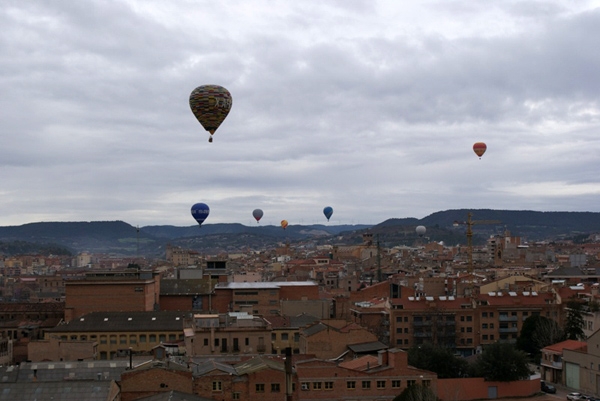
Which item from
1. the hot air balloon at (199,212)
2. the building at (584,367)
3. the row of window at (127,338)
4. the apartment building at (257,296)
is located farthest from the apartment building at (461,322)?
the hot air balloon at (199,212)

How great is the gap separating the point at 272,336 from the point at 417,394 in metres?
21.9

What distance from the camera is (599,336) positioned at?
53125mm

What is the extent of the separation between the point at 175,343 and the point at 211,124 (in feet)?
52.4

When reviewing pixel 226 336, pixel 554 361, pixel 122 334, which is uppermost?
pixel 226 336

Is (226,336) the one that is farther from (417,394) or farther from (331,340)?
(417,394)

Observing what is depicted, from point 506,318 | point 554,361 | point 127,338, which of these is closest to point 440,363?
point 554,361

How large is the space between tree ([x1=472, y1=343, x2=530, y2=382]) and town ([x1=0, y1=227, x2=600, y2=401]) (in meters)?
0.49

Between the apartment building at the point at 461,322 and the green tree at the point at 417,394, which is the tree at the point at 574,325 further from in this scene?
the green tree at the point at 417,394

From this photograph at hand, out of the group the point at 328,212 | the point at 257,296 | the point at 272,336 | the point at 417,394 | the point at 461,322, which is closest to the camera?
the point at 417,394

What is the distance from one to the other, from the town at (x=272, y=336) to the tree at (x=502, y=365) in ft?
1.61

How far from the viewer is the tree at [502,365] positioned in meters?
53.0

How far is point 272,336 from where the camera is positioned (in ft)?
213

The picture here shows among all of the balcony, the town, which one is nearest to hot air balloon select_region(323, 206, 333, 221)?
the town

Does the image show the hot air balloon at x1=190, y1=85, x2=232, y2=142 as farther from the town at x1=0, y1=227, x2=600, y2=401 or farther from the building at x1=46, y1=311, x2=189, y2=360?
the building at x1=46, y1=311, x2=189, y2=360
